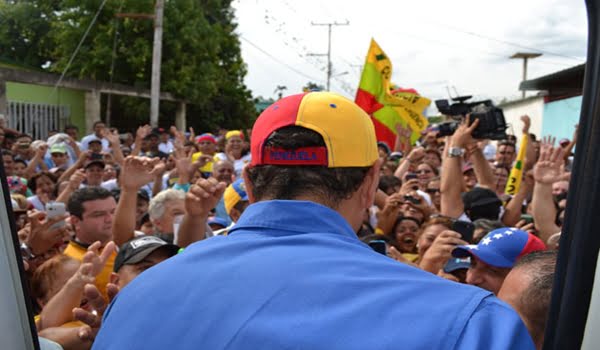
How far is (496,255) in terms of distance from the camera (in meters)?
2.64

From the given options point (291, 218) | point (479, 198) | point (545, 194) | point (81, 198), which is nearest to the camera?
point (291, 218)

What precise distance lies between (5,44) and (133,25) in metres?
9.78

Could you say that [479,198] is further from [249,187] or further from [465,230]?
[249,187]

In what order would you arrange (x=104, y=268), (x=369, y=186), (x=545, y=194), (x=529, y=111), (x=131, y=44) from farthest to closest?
1. (x=529, y=111)
2. (x=131, y=44)
3. (x=545, y=194)
4. (x=104, y=268)
5. (x=369, y=186)

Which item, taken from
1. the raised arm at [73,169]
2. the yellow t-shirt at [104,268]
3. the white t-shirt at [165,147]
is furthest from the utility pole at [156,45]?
the yellow t-shirt at [104,268]

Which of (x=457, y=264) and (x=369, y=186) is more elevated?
(x=369, y=186)

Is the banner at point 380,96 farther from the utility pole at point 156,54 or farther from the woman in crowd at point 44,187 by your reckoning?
the utility pole at point 156,54

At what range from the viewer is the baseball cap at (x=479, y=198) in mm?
4527

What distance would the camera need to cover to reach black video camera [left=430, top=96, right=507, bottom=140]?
14.5 ft

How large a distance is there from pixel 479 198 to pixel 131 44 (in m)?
18.1

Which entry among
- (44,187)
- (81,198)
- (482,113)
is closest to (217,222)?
(81,198)

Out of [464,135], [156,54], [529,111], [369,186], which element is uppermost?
[156,54]

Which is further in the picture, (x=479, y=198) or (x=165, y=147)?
(x=165, y=147)

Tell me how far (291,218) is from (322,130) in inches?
10.8
